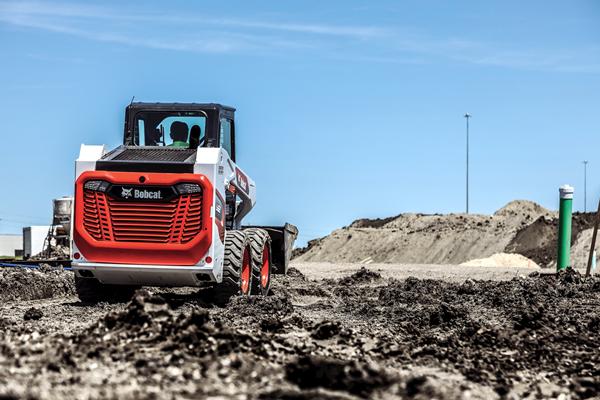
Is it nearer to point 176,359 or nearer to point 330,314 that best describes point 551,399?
point 176,359

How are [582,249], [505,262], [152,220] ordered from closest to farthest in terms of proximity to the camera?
[152,220] → [582,249] → [505,262]

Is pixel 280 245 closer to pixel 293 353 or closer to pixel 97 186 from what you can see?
pixel 97 186

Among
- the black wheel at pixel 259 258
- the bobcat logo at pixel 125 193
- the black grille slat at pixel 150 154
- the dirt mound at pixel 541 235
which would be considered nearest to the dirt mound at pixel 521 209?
the dirt mound at pixel 541 235

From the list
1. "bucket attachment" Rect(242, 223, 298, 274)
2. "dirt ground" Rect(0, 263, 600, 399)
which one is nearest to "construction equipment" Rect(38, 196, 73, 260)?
"bucket attachment" Rect(242, 223, 298, 274)

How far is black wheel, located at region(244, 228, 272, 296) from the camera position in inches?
612

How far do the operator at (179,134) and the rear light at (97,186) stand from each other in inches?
63.7

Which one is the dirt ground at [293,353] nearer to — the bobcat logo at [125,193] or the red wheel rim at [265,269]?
the bobcat logo at [125,193]

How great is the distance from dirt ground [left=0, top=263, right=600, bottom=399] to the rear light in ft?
5.48

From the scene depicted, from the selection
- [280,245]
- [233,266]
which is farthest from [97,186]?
[280,245]

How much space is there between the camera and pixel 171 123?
15.4 meters

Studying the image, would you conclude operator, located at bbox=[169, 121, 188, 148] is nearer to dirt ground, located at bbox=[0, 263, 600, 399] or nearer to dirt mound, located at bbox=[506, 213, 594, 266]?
dirt ground, located at bbox=[0, 263, 600, 399]

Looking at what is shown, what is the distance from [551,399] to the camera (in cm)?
783

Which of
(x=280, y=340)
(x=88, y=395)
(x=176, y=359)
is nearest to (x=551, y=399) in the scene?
(x=280, y=340)

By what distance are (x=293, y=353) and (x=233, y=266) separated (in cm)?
603
